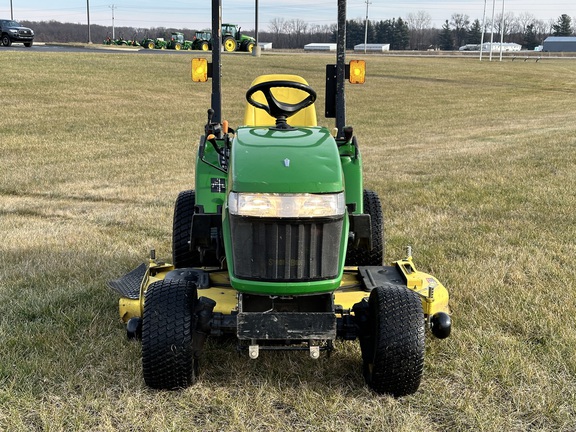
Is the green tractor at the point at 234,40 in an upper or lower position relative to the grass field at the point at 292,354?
upper

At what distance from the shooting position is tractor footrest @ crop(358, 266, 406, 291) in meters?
3.66

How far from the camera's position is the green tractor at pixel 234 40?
1666 inches

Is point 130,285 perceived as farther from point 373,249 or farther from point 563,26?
point 563,26

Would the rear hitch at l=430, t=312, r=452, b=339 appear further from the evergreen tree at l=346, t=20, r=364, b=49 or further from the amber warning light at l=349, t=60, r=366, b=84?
the evergreen tree at l=346, t=20, r=364, b=49

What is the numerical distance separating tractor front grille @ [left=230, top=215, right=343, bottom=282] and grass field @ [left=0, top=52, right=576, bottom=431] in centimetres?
61

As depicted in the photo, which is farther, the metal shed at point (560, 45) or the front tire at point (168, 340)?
the metal shed at point (560, 45)

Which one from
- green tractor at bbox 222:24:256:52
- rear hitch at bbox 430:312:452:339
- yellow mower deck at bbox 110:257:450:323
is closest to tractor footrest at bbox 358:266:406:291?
yellow mower deck at bbox 110:257:450:323

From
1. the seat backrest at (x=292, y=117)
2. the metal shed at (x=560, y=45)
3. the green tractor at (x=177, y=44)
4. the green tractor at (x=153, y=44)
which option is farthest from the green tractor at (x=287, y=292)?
the metal shed at (x=560, y=45)

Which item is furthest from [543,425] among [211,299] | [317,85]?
[317,85]

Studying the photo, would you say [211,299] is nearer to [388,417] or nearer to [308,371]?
[308,371]

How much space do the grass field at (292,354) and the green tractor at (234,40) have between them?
29.6m

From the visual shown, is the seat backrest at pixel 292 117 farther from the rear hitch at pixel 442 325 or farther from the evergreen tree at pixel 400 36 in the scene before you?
the evergreen tree at pixel 400 36

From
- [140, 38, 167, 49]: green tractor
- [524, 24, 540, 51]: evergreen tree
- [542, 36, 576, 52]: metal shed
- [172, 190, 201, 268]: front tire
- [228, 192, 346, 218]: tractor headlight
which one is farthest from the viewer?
[524, 24, 540, 51]: evergreen tree

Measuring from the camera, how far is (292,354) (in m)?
3.49
